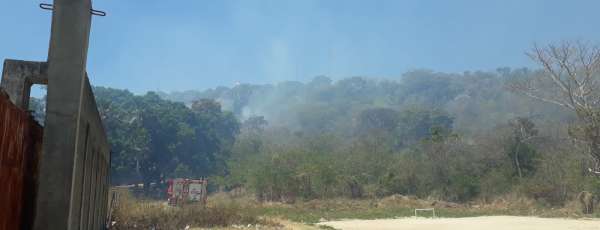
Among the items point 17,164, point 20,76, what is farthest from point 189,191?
point 17,164

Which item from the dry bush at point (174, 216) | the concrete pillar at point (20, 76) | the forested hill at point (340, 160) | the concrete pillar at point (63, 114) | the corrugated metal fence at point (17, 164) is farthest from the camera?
the forested hill at point (340, 160)

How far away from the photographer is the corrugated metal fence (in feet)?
11.9

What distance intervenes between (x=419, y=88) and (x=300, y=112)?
48.1 m

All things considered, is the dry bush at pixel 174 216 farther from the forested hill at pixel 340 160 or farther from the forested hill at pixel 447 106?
the forested hill at pixel 447 106

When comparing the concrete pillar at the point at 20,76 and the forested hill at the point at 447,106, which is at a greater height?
the forested hill at the point at 447,106

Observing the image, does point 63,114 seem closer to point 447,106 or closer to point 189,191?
point 189,191

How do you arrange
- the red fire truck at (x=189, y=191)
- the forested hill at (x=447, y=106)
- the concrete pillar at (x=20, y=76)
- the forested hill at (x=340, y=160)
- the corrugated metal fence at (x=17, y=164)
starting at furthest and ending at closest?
the forested hill at (x=447, y=106)
the forested hill at (x=340, y=160)
the red fire truck at (x=189, y=191)
the concrete pillar at (x=20, y=76)
the corrugated metal fence at (x=17, y=164)

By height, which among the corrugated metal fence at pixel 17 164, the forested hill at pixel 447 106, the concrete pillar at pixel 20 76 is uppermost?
the forested hill at pixel 447 106

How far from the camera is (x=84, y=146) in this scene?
532 cm

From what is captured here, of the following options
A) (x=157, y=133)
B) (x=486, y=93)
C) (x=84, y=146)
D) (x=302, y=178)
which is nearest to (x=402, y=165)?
(x=302, y=178)

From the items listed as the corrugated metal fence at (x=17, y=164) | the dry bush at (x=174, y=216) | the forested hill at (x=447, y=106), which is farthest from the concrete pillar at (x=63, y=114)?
the forested hill at (x=447, y=106)

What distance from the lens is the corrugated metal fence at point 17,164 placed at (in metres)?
3.61

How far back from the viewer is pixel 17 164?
13.5 ft

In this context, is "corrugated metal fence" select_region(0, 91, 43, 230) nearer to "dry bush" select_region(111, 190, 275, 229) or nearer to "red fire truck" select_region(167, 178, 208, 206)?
"dry bush" select_region(111, 190, 275, 229)
